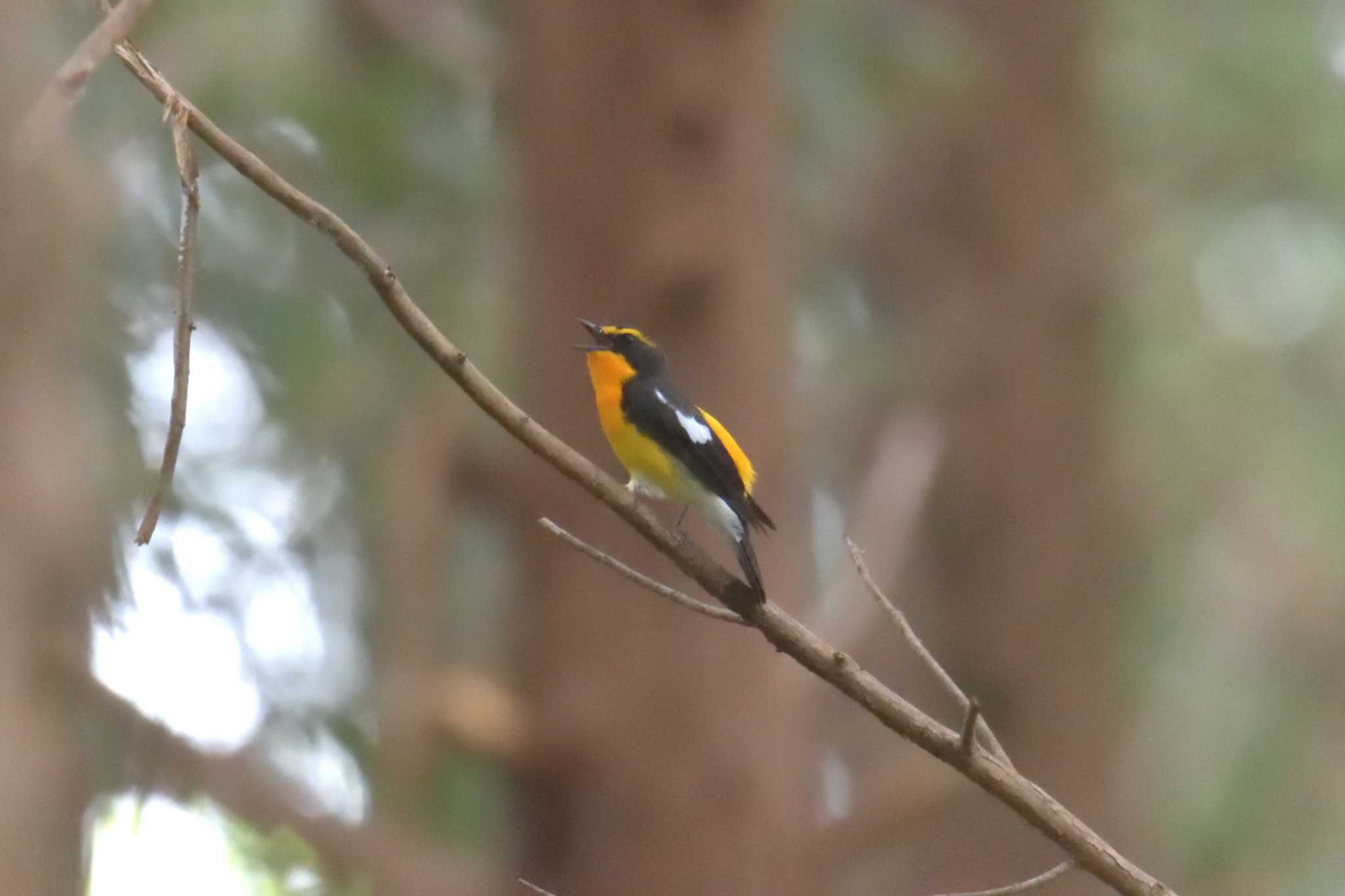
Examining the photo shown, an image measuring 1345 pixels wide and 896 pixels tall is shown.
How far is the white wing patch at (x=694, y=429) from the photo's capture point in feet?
10.3

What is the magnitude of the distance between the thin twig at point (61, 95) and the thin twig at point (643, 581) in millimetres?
862

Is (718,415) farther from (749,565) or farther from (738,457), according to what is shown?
(749,565)

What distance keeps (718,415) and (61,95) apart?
4597 millimetres

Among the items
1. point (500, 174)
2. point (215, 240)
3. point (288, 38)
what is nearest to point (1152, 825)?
point (500, 174)

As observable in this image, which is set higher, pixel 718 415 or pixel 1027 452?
pixel 1027 452

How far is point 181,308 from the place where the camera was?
64.5 inches

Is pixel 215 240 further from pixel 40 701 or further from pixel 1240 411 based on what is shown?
pixel 1240 411

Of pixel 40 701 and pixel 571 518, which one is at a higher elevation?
pixel 571 518

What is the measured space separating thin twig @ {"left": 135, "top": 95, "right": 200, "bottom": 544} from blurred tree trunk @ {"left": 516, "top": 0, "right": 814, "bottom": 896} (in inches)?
144

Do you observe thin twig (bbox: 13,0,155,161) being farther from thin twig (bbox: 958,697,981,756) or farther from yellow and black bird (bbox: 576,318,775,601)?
yellow and black bird (bbox: 576,318,775,601)

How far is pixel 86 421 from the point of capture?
359 cm

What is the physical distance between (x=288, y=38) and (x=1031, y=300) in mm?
3936

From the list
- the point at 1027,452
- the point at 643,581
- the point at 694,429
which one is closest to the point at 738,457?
the point at 694,429

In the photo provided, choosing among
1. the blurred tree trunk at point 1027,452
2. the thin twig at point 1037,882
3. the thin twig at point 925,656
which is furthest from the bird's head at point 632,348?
the blurred tree trunk at point 1027,452
